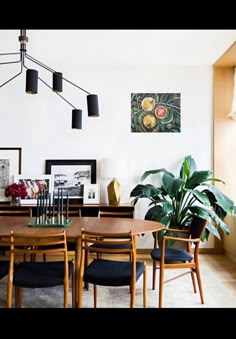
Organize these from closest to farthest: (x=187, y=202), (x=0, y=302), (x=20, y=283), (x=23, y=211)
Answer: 1. (x=20, y=283)
2. (x=0, y=302)
3. (x=23, y=211)
4. (x=187, y=202)

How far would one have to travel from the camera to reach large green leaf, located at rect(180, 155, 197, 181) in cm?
423

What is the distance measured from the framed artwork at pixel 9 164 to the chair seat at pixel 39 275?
2.18 metres

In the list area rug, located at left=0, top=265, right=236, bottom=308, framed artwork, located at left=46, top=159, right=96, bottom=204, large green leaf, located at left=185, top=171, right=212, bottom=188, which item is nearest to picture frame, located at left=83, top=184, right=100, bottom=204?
framed artwork, located at left=46, top=159, right=96, bottom=204

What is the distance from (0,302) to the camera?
280 cm

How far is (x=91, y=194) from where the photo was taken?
436 centimetres

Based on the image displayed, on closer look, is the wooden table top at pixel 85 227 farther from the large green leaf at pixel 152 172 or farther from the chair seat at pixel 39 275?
the large green leaf at pixel 152 172

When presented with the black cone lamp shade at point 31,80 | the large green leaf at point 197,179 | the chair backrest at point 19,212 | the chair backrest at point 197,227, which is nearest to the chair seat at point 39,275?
the chair backrest at point 19,212

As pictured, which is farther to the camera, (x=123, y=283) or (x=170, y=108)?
(x=170, y=108)

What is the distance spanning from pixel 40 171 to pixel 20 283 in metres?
2.48

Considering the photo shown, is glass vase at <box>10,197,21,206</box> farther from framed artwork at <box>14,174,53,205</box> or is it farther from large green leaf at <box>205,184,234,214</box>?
large green leaf at <box>205,184,234,214</box>

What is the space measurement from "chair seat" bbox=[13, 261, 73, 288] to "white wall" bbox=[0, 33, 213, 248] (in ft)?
6.85
